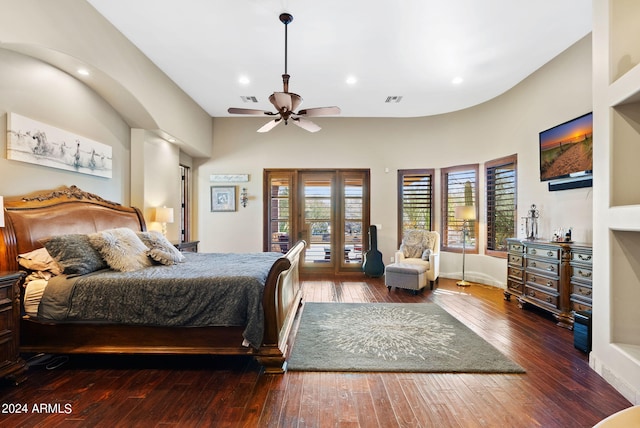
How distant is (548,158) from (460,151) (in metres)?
1.95

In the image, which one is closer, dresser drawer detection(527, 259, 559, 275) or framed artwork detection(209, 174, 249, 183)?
dresser drawer detection(527, 259, 559, 275)

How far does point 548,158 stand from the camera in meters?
4.08

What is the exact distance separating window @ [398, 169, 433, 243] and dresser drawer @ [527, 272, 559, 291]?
8.12 feet

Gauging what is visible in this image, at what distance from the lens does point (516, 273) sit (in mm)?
4238

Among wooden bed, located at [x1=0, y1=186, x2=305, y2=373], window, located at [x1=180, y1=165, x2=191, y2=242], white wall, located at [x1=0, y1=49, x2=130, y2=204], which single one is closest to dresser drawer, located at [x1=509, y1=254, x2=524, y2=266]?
wooden bed, located at [x1=0, y1=186, x2=305, y2=373]

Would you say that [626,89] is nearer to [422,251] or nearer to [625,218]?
[625,218]

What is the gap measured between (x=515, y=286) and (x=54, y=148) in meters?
5.91

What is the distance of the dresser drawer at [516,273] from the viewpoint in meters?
4.12

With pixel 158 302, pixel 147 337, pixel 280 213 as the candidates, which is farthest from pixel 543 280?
pixel 280 213

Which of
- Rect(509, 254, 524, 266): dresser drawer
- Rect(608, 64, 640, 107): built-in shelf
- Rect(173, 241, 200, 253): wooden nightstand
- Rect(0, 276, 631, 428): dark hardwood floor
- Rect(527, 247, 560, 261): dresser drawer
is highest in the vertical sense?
Rect(608, 64, 640, 107): built-in shelf

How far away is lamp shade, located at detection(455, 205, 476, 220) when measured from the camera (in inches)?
209

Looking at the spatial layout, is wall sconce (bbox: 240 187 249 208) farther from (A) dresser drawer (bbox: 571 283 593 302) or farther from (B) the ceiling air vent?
(A) dresser drawer (bbox: 571 283 593 302)

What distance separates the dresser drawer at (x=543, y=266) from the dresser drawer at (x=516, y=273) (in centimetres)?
22

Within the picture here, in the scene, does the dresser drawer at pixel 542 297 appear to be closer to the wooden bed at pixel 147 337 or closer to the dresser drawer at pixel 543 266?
the dresser drawer at pixel 543 266
